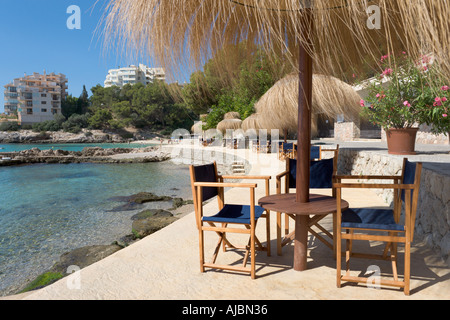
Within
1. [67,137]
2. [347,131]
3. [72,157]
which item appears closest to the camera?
[347,131]

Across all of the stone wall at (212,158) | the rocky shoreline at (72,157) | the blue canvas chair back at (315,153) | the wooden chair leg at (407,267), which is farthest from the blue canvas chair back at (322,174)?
the rocky shoreline at (72,157)

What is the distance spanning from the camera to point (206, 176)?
2.47m

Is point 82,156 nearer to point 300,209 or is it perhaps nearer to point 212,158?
point 212,158

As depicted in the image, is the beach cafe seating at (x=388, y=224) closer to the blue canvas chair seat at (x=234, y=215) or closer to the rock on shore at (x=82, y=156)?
the blue canvas chair seat at (x=234, y=215)

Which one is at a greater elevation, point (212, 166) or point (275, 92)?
point (275, 92)

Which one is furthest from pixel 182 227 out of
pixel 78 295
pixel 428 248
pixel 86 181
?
pixel 86 181

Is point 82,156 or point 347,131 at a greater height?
point 347,131

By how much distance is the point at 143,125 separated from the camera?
221 feet

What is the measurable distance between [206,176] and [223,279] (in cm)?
79

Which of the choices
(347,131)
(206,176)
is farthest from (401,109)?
(347,131)

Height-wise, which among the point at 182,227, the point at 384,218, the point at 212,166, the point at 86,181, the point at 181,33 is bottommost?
the point at 86,181

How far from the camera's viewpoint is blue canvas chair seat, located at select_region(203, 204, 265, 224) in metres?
2.12

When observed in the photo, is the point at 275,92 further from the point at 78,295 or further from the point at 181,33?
the point at 78,295
